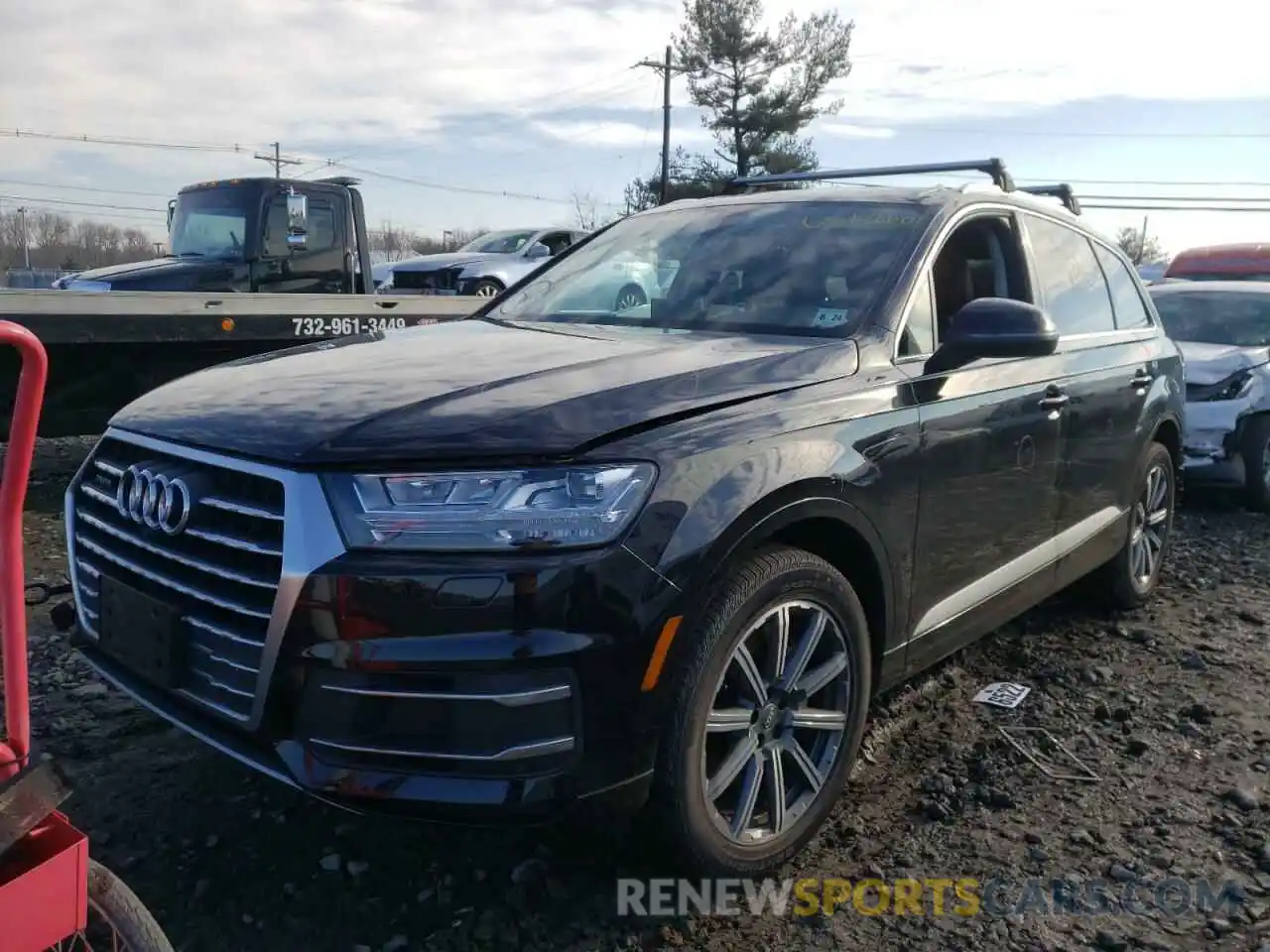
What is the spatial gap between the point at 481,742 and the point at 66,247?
57631mm

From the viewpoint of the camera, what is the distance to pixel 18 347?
159 centimetres

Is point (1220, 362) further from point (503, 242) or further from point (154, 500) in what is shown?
point (503, 242)

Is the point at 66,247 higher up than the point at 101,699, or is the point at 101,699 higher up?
the point at 66,247

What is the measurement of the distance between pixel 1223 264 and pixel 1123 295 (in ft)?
30.6

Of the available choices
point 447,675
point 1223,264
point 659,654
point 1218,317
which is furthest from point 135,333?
point 1223,264

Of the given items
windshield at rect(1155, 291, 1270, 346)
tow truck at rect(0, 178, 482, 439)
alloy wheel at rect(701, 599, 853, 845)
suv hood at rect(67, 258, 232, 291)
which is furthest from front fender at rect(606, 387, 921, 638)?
suv hood at rect(67, 258, 232, 291)

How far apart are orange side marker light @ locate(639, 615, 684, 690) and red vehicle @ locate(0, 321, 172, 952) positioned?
1.00 meters

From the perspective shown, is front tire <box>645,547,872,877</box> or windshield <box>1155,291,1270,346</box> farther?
windshield <box>1155,291,1270,346</box>

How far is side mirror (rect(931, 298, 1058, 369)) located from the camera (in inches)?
114

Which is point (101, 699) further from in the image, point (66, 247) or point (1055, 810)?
point (66, 247)

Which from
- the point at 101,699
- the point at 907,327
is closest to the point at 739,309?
the point at 907,327

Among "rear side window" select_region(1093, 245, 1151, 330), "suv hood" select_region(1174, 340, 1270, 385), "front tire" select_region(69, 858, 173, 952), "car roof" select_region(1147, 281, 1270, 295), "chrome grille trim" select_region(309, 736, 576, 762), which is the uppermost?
"car roof" select_region(1147, 281, 1270, 295)

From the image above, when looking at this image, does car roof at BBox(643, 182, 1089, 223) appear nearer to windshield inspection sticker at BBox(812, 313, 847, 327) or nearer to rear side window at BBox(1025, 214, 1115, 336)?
rear side window at BBox(1025, 214, 1115, 336)

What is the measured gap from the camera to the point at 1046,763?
3.32m
